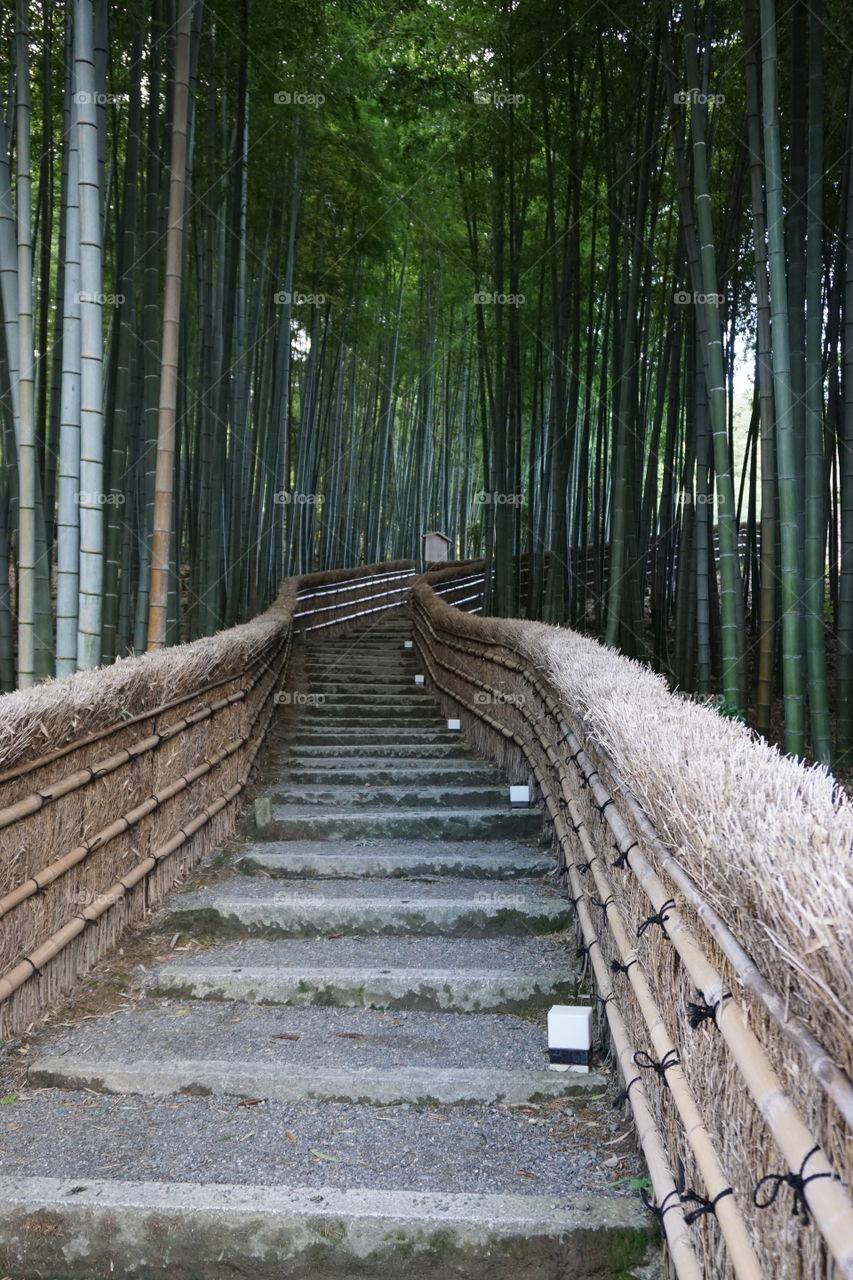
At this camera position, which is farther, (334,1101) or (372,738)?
(372,738)

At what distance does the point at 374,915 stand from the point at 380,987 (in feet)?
1.41

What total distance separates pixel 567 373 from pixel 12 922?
17.8 ft

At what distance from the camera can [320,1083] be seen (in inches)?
83.7

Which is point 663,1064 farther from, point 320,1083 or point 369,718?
point 369,718

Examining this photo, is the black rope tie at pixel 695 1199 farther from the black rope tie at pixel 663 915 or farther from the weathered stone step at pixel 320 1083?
the weathered stone step at pixel 320 1083

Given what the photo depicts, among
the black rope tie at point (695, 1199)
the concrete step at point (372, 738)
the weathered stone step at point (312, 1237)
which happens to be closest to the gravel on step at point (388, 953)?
the weathered stone step at point (312, 1237)

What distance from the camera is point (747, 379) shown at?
8688 millimetres

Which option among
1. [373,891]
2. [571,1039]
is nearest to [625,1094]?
[571,1039]

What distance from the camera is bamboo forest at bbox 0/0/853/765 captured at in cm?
363
